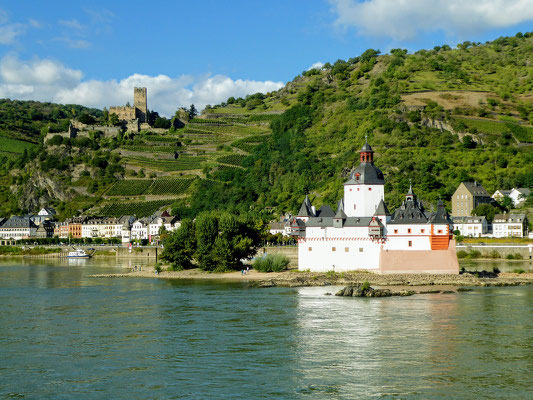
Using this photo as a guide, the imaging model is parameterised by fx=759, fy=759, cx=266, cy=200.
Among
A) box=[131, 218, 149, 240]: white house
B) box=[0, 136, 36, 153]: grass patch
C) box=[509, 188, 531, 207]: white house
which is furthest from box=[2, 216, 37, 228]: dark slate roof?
box=[509, 188, 531, 207]: white house

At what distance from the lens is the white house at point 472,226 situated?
93188 mm

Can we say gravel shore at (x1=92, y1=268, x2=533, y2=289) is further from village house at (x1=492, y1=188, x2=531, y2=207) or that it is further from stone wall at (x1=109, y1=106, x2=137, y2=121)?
stone wall at (x1=109, y1=106, x2=137, y2=121)

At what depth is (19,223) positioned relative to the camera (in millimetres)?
129750

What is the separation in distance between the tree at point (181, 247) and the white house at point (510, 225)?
43.5 meters

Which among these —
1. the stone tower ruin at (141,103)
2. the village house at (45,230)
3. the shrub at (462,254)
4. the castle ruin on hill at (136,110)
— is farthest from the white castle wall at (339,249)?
the stone tower ruin at (141,103)

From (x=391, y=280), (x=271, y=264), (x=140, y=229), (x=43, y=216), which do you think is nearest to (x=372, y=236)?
(x=391, y=280)

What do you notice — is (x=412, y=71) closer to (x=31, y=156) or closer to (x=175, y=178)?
(x=175, y=178)

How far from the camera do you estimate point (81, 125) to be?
159875mm

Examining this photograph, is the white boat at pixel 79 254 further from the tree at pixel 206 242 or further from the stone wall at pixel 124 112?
the stone wall at pixel 124 112

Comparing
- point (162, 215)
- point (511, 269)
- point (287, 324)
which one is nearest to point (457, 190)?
point (511, 269)

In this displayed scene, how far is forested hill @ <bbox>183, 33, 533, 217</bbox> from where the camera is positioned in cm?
10250

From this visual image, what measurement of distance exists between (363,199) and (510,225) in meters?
40.0

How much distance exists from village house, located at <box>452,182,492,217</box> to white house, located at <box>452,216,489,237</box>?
1.36 metres

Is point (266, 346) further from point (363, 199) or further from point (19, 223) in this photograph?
point (19, 223)
